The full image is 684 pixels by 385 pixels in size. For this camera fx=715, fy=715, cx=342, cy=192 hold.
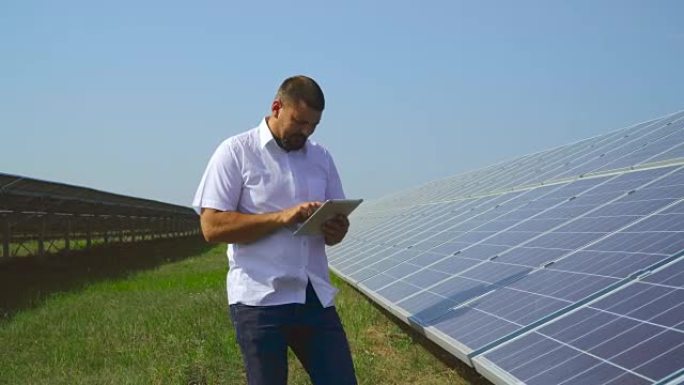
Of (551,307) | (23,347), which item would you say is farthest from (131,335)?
(551,307)

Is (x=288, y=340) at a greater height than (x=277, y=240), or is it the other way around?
(x=277, y=240)

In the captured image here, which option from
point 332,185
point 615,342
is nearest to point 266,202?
A: point 332,185

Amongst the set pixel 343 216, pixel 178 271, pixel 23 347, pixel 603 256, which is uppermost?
pixel 343 216

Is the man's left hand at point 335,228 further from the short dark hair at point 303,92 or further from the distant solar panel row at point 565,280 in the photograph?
the distant solar panel row at point 565,280

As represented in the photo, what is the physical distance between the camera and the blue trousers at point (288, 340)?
3133 millimetres

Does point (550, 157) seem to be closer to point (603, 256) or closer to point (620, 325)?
→ point (603, 256)

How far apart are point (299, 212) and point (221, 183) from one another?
0.41 metres

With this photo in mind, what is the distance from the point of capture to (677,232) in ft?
14.5

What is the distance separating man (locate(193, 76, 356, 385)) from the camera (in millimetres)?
3154

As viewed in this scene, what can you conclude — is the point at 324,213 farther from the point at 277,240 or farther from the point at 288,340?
the point at 288,340

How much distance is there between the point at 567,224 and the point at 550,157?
8.68 m

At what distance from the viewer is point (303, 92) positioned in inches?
123

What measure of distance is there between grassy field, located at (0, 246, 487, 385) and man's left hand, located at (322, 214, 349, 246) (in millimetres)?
2601

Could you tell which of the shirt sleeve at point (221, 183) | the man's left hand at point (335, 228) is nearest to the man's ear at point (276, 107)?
the shirt sleeve at point (221, 183)
